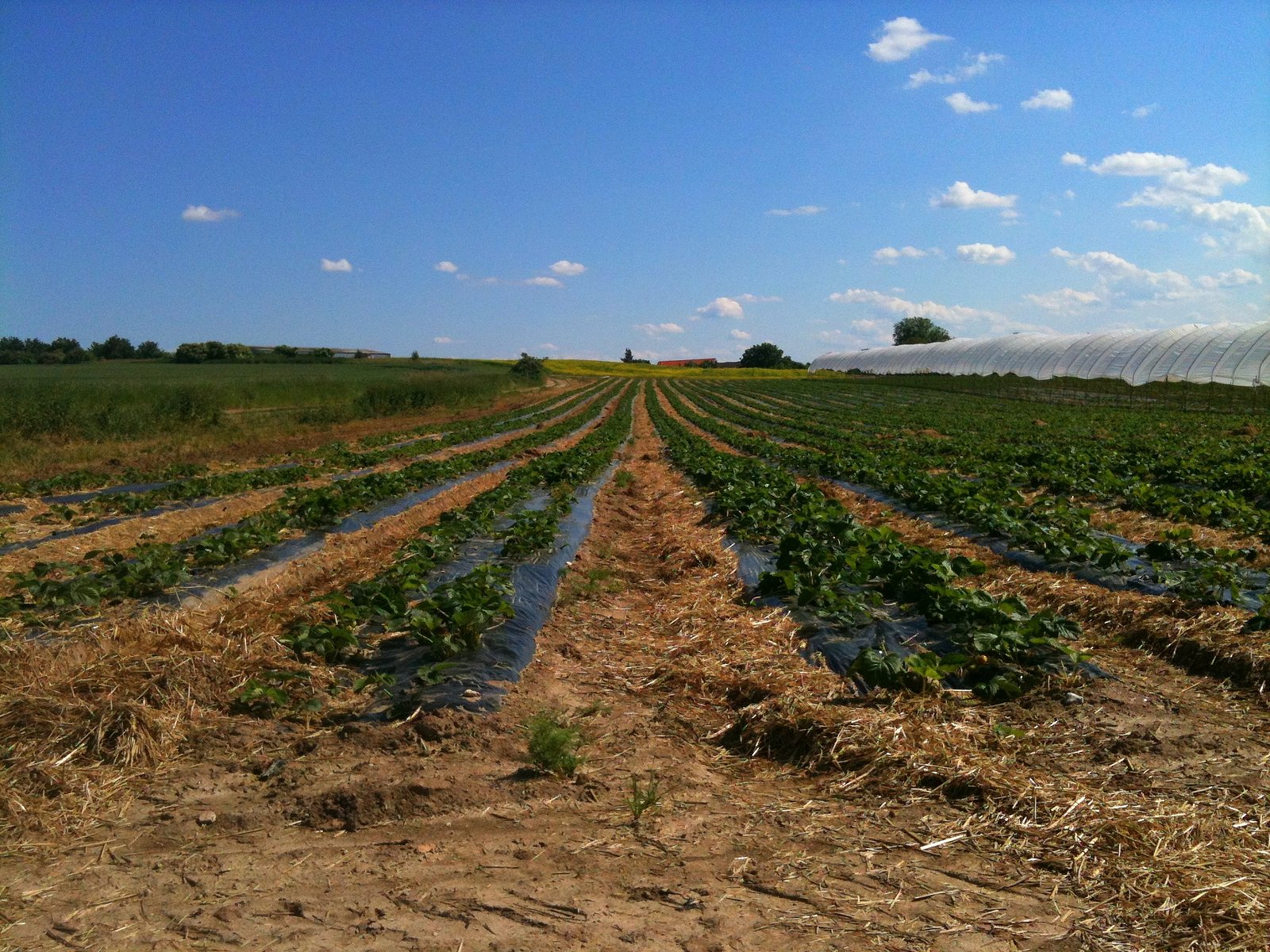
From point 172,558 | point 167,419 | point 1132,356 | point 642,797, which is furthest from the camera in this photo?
point 1132,356

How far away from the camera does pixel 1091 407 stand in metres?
44.9

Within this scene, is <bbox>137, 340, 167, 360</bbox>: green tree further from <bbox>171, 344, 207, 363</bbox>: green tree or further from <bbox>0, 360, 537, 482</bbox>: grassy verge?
<bbox>0, 360, 537, 482</bbox>: grassy verge

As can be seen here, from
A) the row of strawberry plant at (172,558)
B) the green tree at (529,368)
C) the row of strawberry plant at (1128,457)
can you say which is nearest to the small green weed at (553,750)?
the row of strawberry plant at (172,558)

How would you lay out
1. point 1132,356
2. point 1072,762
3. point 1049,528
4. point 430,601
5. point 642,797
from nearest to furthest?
point 642,797 < point 1072,762 < point 430,601 < point 1049,528 < point 1132,356

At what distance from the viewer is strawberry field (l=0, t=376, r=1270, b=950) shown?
3393mm

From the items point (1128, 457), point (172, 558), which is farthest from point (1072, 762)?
point (1128, 457)

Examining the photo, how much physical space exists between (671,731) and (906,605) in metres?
3.03

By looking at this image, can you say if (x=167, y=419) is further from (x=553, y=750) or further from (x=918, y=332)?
(x=918, y=332)

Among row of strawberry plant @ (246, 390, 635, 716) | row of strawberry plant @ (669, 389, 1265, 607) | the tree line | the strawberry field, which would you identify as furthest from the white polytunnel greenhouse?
the tree line

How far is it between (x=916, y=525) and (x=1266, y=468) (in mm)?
9145

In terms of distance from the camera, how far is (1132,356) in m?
47.3

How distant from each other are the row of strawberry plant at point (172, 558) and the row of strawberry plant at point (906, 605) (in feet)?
22.1

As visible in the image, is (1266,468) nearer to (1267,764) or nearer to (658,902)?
(1267,764)

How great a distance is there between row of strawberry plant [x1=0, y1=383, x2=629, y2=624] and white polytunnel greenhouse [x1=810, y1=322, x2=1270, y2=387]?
4406 cm
